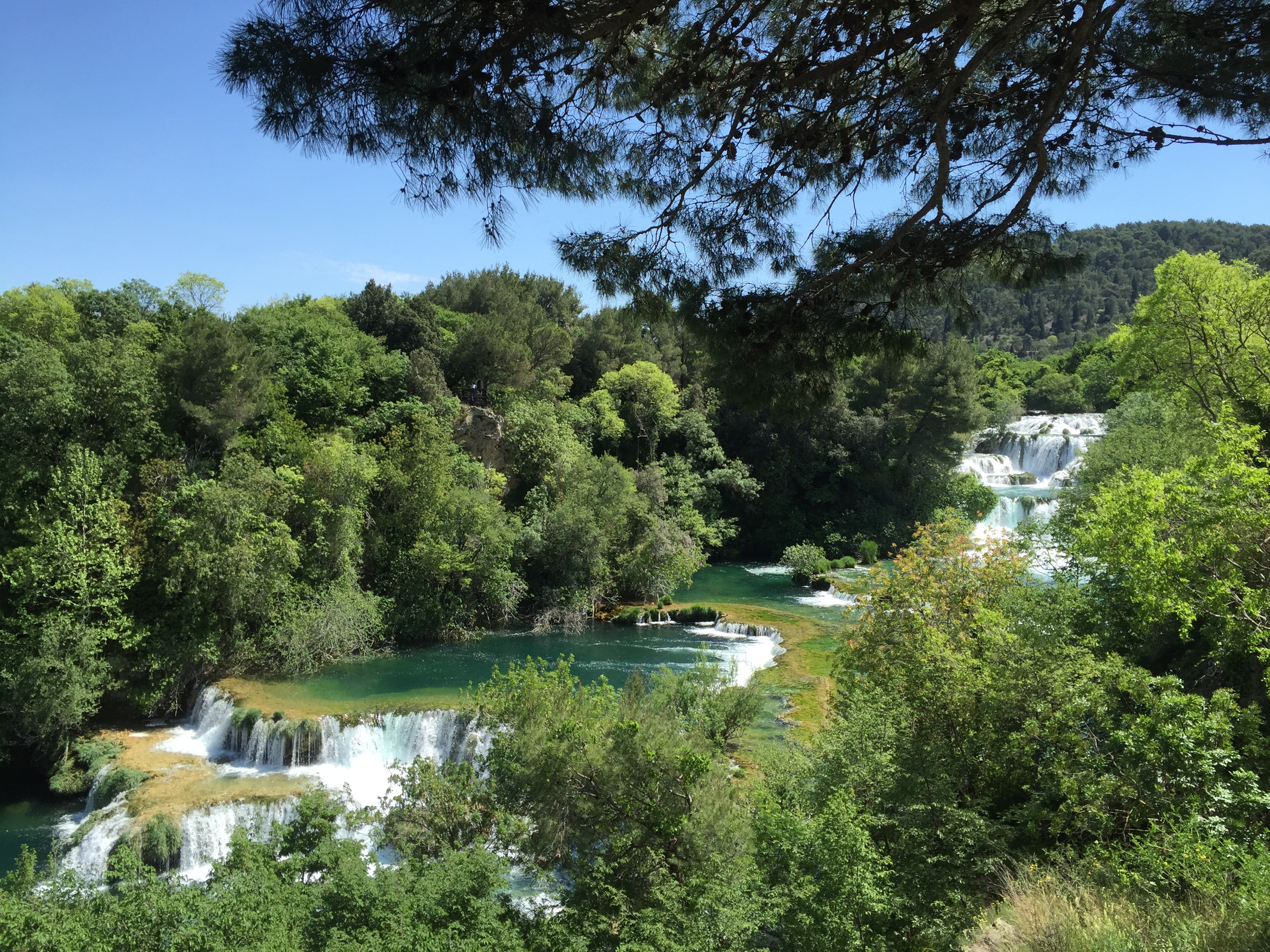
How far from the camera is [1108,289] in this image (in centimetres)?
8150

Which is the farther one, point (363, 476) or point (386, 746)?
point (363, 476)

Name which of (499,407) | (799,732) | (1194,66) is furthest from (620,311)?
(499,407)

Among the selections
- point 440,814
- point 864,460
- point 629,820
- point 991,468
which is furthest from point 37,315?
point 991,468

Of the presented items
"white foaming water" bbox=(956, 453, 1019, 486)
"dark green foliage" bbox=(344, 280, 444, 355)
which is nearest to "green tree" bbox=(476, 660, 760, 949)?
"dark green foliage" bbox=(344, 280, 444, 355)

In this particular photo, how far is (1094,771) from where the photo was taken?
245 inches

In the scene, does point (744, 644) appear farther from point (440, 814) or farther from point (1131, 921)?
point (1131, 921)

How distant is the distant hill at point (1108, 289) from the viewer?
74.4 meters

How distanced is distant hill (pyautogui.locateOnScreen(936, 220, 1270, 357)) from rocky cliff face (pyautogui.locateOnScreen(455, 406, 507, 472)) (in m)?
65.8

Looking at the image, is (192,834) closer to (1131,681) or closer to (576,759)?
(576,759)

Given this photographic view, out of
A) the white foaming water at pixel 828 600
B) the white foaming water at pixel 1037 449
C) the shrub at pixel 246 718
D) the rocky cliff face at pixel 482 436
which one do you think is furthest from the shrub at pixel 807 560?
the shrub at pixel 246 718

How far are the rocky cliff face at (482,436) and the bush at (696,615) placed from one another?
701 cm

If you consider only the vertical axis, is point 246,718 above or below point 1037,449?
below

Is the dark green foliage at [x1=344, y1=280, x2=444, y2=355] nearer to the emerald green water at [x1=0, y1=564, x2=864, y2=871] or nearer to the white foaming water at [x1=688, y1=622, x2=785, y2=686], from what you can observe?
the emerald green water at [x1=0, y1=564, x2=864, y2=871]

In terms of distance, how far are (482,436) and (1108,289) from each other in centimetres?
8379
